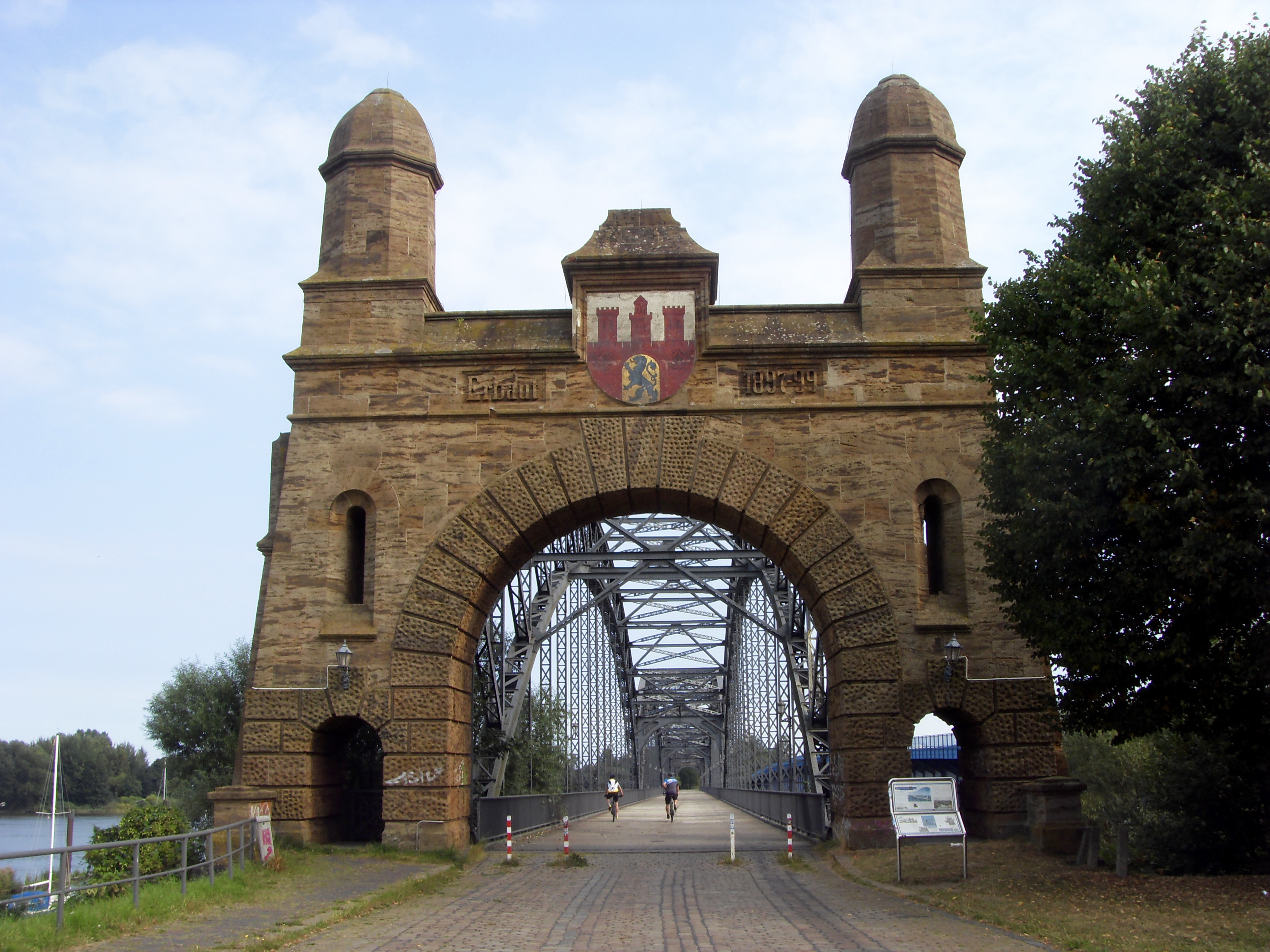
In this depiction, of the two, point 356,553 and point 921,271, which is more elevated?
point 921,271

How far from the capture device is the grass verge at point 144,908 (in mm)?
8172

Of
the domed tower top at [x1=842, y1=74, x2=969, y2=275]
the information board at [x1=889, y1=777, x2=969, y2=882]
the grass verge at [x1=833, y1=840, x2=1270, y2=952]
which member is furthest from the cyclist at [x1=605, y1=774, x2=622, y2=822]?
the information board at [x1=889, y1=777, x2=969, y2=882]

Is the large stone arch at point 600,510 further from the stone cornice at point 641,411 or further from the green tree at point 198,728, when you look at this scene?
the green tree at point 198,728

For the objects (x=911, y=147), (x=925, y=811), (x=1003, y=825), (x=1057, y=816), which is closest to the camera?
(x=925, y=811)

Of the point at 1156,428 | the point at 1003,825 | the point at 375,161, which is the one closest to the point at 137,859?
the point at 1156,428

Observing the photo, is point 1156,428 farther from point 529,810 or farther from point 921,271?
point 529,810

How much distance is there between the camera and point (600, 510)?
1717 cm

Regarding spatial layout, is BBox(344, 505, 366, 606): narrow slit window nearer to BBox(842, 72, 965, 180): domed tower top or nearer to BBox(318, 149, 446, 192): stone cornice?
BBox(318, 149, 446, 192): stone cornice

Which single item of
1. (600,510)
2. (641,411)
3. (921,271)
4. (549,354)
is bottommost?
(600,510)

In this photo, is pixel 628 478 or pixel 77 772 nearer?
pixel 628 478

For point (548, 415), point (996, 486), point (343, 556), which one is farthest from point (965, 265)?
point (343, 556)

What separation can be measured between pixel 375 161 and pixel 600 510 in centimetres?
653

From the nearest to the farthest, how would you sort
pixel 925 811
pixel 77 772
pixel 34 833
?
pixel 925 811, pixel 34 833, pixel 77 772

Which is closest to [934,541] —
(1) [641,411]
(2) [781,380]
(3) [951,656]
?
(3) [951,656]
